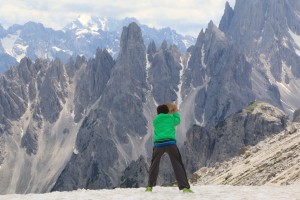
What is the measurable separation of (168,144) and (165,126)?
0.87 meters

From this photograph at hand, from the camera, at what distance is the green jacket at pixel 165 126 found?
21.9m

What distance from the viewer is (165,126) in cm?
2209

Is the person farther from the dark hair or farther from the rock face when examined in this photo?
the rock face

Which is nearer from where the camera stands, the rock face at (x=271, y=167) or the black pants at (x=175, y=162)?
the black pants at (x=175, y=162)

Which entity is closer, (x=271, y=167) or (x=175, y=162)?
(x=175, y=162)

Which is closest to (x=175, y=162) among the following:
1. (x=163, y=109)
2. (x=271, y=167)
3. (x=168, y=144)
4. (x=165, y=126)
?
(x=168, y=144)

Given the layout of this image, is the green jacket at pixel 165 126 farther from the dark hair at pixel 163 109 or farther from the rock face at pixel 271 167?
the rock face at pixel 271 167

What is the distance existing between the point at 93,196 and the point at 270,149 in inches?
1196

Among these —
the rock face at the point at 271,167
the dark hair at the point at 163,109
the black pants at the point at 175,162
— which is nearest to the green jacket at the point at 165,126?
the dark hair at the point at 163,109

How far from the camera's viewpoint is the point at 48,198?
21453mm

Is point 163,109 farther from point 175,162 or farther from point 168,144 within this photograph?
point 175,162

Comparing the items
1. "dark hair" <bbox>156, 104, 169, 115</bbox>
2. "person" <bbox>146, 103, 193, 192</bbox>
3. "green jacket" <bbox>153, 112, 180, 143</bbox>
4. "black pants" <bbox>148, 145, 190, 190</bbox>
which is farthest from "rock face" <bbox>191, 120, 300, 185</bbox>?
"dark hair" <bbox>156, 104, 169, 115</bbox>

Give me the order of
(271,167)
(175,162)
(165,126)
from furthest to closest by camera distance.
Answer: (271,167) → (165,126) → (175,162)

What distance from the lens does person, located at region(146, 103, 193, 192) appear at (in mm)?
21578
